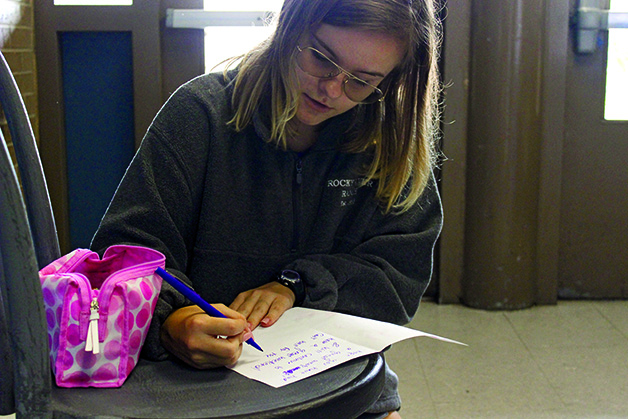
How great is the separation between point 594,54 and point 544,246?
0.72m

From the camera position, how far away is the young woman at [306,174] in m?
1.01

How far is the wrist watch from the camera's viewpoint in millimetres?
1006

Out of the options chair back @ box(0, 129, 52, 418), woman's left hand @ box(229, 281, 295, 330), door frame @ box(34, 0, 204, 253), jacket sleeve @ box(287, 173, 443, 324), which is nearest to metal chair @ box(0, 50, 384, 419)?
chair back @ box(0, 129, 52, 418)

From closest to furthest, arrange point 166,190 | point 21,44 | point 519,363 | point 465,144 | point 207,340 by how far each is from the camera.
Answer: point 207,340 → point 166,190 → point 519,363 → point 21,44 → point 465,144

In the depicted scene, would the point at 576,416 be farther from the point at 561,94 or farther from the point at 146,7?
the point at 146,7

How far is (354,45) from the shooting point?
1.02m

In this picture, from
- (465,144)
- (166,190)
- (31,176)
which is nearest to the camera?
(31,176)

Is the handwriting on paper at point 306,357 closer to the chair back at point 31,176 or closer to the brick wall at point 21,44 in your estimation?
the chair back at point 31,176

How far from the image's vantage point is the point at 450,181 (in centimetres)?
255

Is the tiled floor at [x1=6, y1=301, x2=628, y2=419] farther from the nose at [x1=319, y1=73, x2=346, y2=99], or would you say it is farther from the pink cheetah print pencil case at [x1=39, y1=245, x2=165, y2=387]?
the pink cheetah print pencil case at [x1=39, y1=245, x2=165, y2=387]

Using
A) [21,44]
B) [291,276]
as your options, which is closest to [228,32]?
[21,44]

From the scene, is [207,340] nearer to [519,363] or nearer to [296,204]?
[296,204]

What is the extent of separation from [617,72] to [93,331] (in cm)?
238

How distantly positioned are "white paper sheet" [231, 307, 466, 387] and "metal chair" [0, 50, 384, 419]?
0.05 feet
